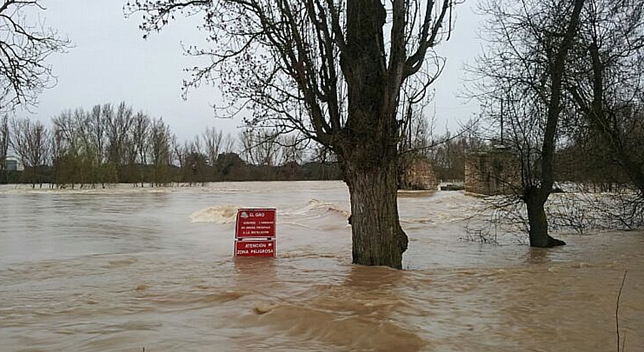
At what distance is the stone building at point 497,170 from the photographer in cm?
1489

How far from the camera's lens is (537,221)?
583 inches

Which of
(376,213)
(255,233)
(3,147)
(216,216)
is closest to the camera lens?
(376,213)

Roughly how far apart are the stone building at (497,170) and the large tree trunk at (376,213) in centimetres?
621

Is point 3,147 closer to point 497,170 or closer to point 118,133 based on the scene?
point 118,133

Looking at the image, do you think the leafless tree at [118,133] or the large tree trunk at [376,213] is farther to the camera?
the leafless tree at [118,133]

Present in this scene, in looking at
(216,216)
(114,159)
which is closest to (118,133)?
(114,159)

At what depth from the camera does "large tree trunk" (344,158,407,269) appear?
31.8 ft

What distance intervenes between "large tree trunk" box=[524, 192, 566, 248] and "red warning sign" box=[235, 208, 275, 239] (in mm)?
6951

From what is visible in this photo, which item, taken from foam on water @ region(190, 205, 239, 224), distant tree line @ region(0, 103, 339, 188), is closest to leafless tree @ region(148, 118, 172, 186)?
distant tree line @ region(0, 103, 339, 188)

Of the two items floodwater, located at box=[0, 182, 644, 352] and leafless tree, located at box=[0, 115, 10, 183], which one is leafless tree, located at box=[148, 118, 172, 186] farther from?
floodwater, located at box=[0, 182, 644, 352]

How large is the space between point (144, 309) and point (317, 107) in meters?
4.74

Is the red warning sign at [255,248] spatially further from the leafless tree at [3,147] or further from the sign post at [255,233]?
the leafless tree at [3,147]

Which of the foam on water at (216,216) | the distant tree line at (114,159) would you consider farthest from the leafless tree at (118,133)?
the foam on water at (216,216)

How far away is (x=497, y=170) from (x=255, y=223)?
23.6ft
